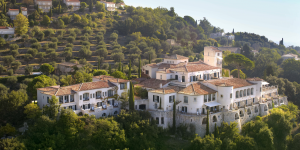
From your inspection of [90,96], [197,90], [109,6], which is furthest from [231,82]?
[109,6]

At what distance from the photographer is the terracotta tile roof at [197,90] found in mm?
41703

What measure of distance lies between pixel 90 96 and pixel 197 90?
15.7m

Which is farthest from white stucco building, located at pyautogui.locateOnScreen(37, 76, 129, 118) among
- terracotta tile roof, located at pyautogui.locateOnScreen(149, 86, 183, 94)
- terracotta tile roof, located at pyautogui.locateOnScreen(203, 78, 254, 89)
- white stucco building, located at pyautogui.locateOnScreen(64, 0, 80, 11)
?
white stucco building, located at pyautogui.locateOnScreen(64, 0, 80, 11)

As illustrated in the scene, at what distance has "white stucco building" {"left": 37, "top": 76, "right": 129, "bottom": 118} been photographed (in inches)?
1515

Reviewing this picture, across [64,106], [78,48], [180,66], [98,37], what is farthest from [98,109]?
[98,37]

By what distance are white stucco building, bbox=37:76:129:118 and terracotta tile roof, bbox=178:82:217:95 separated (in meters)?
9.37

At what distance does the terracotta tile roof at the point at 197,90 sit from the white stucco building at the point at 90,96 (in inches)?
369

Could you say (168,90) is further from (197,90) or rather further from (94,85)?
(94,85)

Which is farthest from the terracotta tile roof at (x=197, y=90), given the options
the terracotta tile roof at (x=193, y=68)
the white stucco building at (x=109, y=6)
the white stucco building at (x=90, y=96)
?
the white stucco building at (x=109, y=6)

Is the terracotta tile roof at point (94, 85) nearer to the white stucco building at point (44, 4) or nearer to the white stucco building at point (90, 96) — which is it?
the white stucco building at point (90, 96)

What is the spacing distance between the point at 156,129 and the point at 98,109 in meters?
8.57

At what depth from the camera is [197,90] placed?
42.4 metres

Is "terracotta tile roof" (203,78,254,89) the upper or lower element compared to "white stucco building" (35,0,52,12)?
lower

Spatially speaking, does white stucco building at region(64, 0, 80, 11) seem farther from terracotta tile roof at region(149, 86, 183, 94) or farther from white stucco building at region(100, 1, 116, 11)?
terracotta tile roof at region(149, 86, 183, 94)
